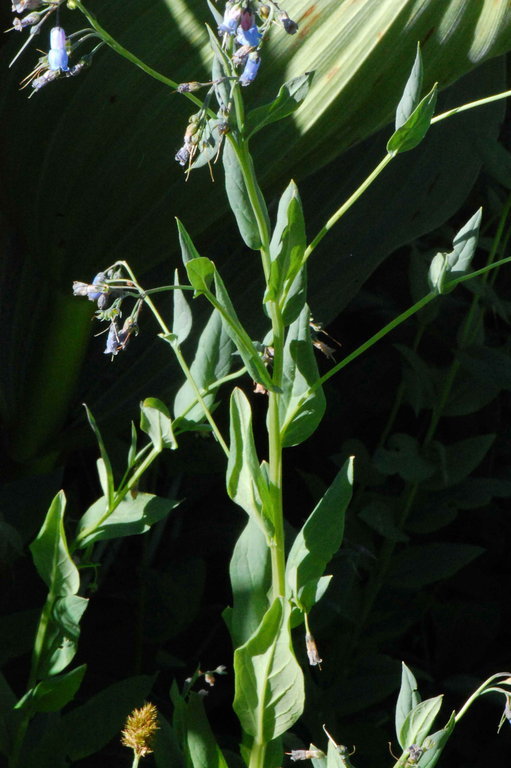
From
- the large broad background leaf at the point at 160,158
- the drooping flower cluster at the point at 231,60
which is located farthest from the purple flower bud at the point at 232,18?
the large broad background leaf at the point at 160,158

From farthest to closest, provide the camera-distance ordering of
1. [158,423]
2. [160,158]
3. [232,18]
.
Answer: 1. [160,158]
2. [158,423]
3. [232,18]

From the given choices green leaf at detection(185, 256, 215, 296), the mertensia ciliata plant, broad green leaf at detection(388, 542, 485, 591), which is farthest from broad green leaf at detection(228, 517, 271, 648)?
broad green leaf at detection(388, 542, 485, 591)

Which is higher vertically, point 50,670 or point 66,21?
point 66,21

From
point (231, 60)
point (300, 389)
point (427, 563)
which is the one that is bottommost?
point (427, 563)

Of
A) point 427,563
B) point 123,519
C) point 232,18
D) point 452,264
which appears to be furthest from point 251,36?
point 427,563

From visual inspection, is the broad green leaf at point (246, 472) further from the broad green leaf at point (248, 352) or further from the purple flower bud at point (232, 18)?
the purple flower bud at point (232, 18)

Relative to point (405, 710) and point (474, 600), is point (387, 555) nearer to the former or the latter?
point (474, 600)

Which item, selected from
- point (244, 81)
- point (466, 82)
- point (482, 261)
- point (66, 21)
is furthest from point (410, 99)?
point (482, 261)

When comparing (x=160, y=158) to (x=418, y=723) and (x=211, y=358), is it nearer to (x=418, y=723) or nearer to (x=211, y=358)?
(x=211, y=358)
